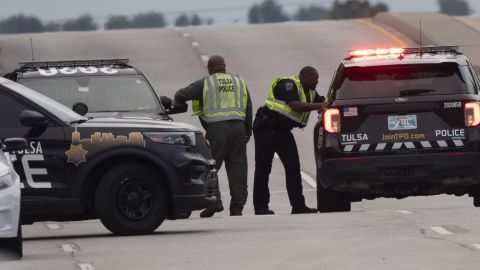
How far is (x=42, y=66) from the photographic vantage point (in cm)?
1905

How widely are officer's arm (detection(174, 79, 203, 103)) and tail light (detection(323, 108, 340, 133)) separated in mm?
2527

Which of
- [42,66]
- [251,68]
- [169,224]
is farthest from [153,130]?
[251,68]

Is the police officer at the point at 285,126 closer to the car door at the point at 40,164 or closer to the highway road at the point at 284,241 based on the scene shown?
the highway road at the point at 284,241

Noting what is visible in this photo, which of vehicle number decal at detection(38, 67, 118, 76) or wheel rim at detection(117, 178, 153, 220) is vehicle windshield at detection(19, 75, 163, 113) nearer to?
vehicle number decal at detection(38, 67, 118, 76)

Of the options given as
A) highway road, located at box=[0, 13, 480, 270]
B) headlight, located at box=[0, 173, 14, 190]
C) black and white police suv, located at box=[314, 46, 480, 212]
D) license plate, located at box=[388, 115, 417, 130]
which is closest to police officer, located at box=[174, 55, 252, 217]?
highway road, located at box=[0, 13, 480, 270]

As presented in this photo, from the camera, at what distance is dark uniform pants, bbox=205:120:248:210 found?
18750mm

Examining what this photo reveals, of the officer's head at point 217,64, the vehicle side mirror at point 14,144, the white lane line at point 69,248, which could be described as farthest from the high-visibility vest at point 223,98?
the vehicle side mirror at point 14,144

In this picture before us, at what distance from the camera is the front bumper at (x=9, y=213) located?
41.4 ft

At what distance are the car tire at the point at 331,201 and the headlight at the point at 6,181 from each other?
5.25 m

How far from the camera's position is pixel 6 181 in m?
12.7

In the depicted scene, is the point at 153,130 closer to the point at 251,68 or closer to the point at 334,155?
the point at 334,155

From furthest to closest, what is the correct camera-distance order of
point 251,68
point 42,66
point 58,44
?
point 58,44 → point 251,68 → point 42,66

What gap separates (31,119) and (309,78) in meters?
4.89

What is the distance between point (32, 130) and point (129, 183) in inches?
38.8
